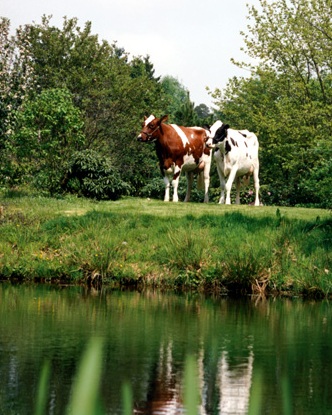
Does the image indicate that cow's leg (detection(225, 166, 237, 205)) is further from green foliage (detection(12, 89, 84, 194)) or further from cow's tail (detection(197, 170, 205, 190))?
green foliage (detection(12, 89, 84, 194))

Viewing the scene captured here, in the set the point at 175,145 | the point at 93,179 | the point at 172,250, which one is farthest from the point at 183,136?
the point at 172,250

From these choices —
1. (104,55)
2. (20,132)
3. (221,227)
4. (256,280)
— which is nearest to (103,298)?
(256,280)

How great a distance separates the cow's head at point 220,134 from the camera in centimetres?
2580

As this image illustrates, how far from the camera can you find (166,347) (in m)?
11.6

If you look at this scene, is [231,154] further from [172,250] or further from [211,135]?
[172,250]

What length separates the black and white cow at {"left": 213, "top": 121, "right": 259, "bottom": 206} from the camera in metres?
26.0

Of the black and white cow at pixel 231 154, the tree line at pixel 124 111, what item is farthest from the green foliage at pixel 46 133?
the black and white cow at pixel 231 154

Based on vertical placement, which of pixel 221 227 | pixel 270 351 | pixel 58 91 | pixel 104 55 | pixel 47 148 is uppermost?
pixel 104 55

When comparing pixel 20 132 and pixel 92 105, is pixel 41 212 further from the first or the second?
pixel 92 105

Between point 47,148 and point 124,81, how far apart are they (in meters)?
15.0

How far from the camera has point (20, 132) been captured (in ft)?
93.1

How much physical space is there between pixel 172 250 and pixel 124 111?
2495 centimetres

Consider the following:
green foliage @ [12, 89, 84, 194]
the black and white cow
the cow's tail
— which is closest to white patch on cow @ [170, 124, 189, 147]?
the black and white cow

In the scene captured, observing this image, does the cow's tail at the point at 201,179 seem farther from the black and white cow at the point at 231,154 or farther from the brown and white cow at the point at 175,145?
the black and white cow at the point at 231,154
